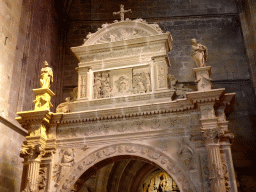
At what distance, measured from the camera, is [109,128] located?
7.57 metres

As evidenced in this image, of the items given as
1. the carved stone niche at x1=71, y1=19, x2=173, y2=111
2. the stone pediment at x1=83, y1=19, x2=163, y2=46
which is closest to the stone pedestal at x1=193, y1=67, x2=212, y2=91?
the carved stone niche at x1=71, y1=19, x2=173, y2=111

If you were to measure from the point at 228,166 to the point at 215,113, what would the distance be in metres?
1.17

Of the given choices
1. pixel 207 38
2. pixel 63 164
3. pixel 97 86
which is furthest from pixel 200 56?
pixel 207 38

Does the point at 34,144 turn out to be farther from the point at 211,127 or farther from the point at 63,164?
the point at 211,127

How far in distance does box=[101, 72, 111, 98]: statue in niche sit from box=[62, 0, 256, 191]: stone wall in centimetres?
430

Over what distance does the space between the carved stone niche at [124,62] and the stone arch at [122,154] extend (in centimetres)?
135

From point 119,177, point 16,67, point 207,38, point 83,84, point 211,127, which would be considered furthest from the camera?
point 207,38

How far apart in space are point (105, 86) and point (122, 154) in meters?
2.05

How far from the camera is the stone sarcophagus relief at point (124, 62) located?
822cm

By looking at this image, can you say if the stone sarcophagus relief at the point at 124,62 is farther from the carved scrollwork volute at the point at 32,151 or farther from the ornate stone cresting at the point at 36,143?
the carved scrollwork volute at the point at 32,151

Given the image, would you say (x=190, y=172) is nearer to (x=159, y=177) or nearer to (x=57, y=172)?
(x=57, y=172)

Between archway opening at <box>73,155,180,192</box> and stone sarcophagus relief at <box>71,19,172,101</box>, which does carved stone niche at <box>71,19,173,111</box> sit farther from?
archway opening at <box>73,155,180,192</box>

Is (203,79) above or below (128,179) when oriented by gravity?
above

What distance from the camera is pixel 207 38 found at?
42.0 ft
